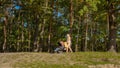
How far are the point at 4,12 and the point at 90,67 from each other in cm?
3208

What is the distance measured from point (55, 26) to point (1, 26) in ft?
32.8

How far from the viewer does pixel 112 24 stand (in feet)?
104

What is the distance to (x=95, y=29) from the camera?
63438 millimetres

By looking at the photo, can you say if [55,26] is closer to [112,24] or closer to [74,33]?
[74,33]

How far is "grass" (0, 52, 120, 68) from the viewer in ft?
61.4

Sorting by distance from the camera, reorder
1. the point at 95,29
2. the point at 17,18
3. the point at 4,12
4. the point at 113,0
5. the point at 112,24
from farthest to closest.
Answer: the point at 95,29
the point at 17,18
the point at 4,12
the point at 112,24
the point at 113,0

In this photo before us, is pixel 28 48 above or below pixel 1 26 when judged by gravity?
below

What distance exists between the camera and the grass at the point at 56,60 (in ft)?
61.4

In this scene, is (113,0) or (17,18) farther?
(17,18)

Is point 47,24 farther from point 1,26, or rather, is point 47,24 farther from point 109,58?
point 109,58

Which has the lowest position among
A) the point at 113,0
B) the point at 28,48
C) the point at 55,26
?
the point at 28,48

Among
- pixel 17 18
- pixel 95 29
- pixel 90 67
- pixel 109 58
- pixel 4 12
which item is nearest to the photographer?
pixel 90 67

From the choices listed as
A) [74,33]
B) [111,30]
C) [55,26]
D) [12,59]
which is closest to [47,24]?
[55,26]

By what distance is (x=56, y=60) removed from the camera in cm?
1998
